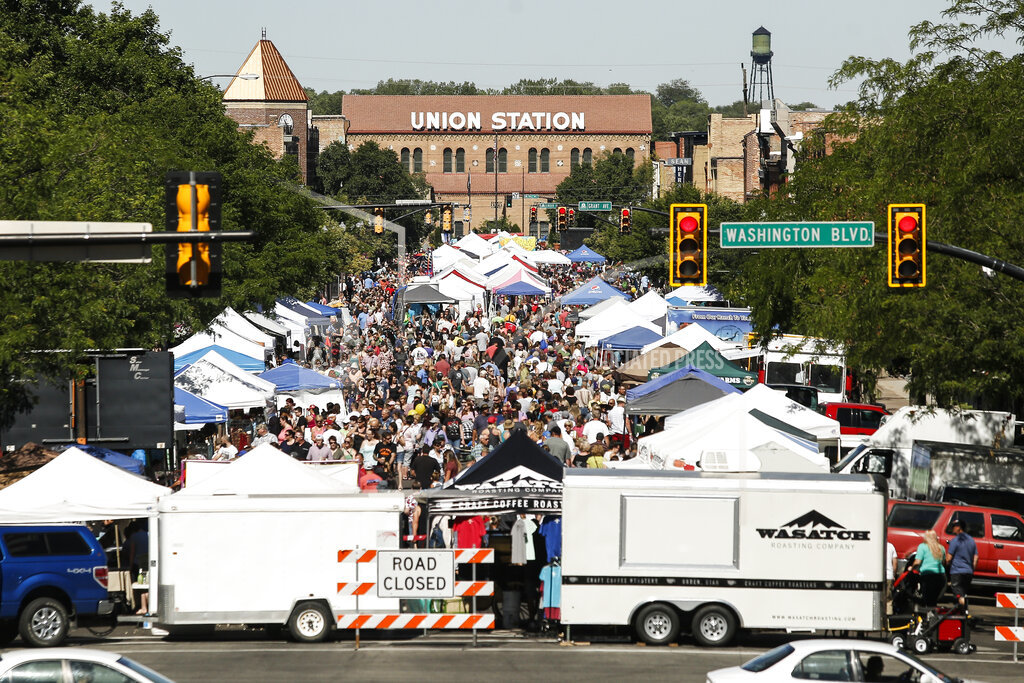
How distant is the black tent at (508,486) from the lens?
635 inches

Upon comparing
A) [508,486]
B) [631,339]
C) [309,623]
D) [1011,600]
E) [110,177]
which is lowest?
[309,623]

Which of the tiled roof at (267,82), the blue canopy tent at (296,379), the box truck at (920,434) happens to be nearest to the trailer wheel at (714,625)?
the box truck at (920,434)

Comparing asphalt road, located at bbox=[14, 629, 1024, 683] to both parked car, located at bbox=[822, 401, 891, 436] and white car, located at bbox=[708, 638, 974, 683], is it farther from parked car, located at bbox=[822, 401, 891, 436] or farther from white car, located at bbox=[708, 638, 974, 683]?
parked car, located at bbox=[822, 401, 891, 436]

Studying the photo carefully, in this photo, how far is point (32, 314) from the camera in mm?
20078

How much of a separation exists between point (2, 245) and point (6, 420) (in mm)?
13126

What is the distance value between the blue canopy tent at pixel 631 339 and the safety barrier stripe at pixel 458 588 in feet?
71.6

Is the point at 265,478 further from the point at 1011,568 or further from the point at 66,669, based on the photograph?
the point at 1011,568

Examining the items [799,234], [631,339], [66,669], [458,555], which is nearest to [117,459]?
[458,555]

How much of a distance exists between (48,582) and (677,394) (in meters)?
14.1

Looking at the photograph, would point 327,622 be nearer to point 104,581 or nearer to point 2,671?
point 104,581

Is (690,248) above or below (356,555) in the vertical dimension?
above

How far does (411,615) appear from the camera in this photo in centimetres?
1514

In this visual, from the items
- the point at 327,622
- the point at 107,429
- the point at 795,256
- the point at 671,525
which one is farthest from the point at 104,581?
the point at 795,256

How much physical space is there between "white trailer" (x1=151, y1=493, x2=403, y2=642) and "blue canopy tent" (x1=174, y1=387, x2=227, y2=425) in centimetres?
1058
